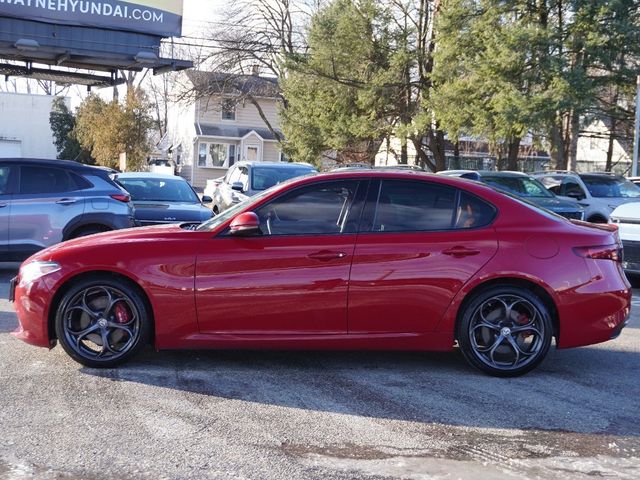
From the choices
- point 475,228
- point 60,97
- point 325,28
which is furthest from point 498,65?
point 60,97

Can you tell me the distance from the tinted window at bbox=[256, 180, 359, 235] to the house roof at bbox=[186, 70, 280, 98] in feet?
128

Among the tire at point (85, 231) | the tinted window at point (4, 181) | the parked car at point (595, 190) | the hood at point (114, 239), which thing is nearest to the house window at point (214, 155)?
the parked car at point (595, 190)

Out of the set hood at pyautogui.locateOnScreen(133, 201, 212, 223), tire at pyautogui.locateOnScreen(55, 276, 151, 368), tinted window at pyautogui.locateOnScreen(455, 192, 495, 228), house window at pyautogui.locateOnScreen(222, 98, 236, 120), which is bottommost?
tire at pyautogui.locateOnScreen(55, 276, 151, 368)

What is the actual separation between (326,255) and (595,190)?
543 inches

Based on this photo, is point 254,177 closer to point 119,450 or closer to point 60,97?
point 119,450

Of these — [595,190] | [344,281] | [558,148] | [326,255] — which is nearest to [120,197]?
[326,255]

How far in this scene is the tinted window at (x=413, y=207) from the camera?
5.99m

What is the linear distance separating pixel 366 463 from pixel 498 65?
2296cm

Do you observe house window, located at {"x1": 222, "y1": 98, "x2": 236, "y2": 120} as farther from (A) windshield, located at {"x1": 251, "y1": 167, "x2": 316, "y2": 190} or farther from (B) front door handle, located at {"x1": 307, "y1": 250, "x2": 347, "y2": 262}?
(B) front door handle, located at {"x1": 307, "y1": 250, "x2": 347, "y2": 262}

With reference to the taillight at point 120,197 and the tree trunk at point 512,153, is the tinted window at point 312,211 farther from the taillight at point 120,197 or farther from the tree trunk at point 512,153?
the tree trunk at point 512,153

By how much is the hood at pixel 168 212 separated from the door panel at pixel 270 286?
7.14 metres

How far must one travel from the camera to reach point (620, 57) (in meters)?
25.2

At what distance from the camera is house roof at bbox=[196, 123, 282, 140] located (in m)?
49.3

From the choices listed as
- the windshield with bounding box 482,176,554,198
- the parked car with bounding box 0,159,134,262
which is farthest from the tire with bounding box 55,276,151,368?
the windshield with bounding box 482,176,554,198
